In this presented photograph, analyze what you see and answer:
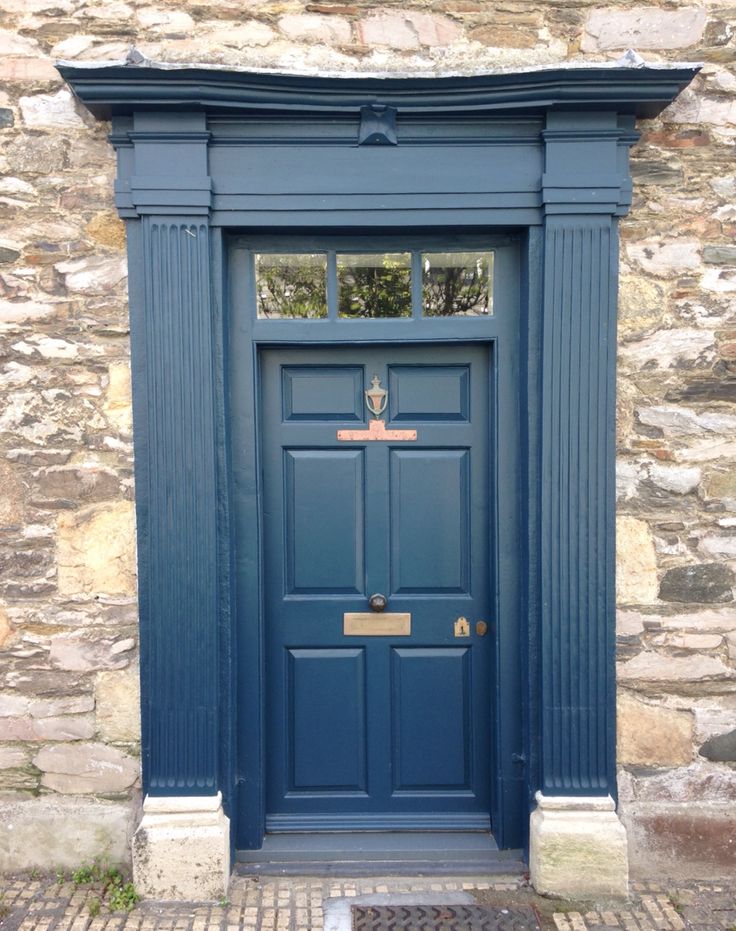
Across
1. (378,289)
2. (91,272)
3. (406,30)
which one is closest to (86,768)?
(91,272)

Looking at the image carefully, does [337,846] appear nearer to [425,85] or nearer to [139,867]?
[139,867]

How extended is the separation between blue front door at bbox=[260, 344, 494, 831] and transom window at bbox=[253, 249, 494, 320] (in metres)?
0.17

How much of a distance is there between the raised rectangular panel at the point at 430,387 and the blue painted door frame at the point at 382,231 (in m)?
0.30

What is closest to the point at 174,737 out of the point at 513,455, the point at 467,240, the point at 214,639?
the point at 214,639

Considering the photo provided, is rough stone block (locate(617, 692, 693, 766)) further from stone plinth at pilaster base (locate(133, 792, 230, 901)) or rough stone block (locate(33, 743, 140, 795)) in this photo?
rough stone block (locate(33, 743, 140, 795))

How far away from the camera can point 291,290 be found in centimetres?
327

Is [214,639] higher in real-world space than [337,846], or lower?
higher

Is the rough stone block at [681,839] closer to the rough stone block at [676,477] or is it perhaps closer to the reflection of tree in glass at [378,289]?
the rough stone block at [676,477]

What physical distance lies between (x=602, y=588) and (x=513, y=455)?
674mm

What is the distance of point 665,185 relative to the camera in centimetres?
315

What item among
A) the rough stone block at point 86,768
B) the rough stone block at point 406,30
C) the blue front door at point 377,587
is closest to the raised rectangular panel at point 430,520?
the blue front door at point 377,587

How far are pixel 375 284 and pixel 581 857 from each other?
255 cm

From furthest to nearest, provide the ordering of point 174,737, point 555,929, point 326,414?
point 326,414 → point 174,737 → point 555,929

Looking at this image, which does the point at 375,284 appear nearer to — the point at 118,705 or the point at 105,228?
the point at 105,228
